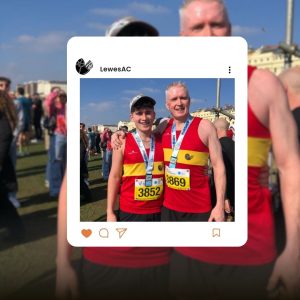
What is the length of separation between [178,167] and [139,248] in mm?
358

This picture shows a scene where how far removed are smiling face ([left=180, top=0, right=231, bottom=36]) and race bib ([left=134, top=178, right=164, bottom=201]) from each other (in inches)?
20.6

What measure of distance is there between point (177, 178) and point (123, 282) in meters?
0.52

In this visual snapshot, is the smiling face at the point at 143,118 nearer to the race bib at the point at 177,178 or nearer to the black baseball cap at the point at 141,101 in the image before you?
the black baseball cap at the point at 141,101

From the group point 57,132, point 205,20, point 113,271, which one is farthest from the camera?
point 113,271

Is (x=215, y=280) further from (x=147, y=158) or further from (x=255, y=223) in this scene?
(x=147, y=158)

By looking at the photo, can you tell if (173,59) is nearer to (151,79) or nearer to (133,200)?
(151,79)

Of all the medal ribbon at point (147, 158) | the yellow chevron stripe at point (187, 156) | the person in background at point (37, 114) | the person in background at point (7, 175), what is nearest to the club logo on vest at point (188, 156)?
the yellow chevron stripe at point (187, 156)

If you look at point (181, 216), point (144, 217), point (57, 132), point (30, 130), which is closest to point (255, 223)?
point (181, 216)

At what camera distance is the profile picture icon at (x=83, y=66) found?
144cm

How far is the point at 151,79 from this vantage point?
1.44 metres

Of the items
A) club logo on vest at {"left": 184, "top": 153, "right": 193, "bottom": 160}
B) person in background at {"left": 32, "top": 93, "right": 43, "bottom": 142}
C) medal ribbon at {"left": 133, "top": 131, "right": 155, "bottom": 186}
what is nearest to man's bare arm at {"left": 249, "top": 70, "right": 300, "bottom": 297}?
club logo on vest at {"left": 184, "top": 153, "right": 193, "bottom": 160}

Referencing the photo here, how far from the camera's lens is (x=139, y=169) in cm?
149

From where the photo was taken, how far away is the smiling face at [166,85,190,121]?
4.76ft

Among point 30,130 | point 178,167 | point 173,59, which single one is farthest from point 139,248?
point 173,59
